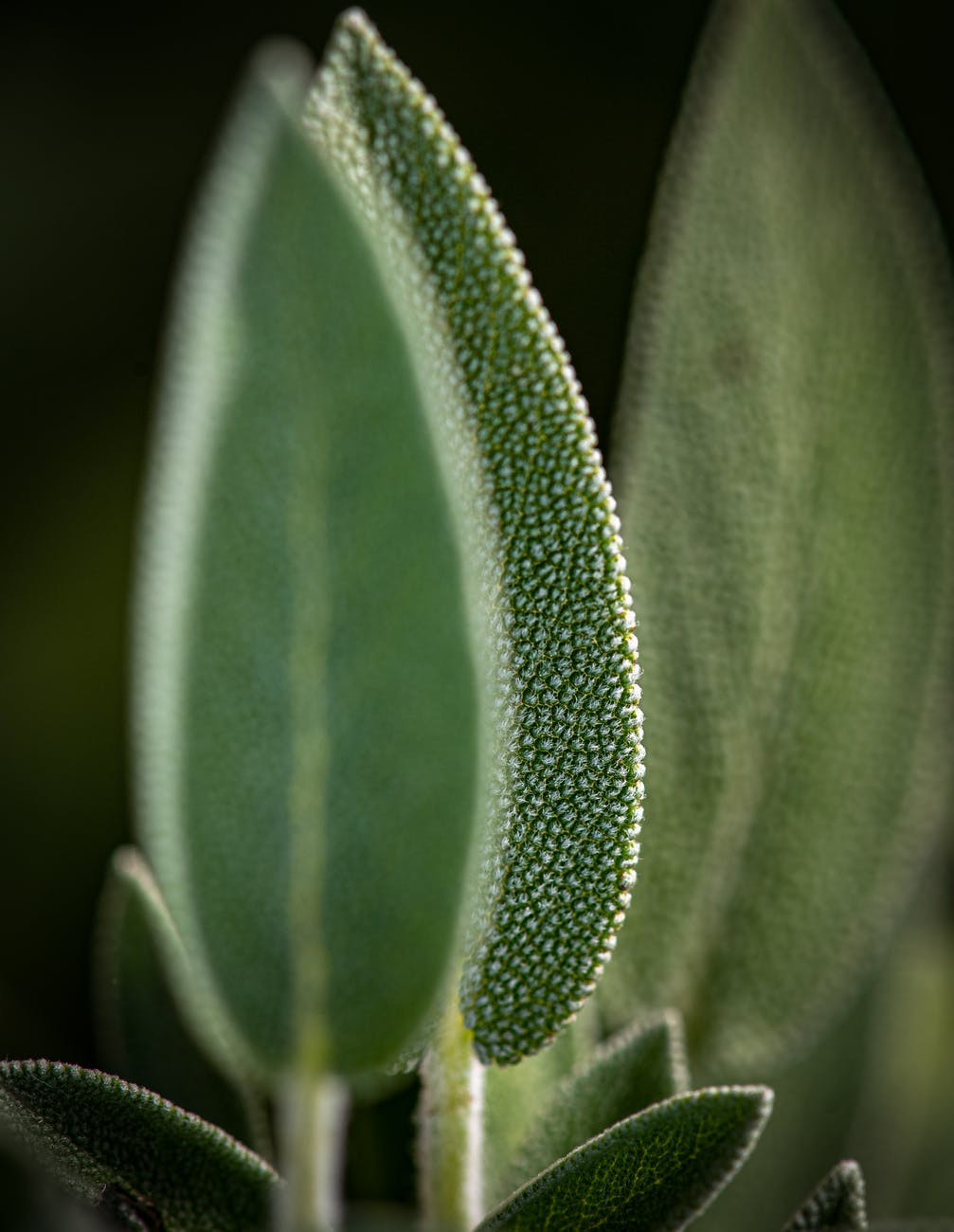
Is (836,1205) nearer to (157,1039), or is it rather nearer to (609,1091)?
(609,1091)

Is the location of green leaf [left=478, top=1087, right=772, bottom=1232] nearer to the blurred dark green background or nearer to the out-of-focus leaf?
the out-of-focus leaf

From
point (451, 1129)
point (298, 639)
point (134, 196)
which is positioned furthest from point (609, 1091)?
point (134, 196)

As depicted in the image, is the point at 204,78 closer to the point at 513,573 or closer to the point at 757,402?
the point at 757,402

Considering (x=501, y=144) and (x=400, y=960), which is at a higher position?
(x=501, y=144)

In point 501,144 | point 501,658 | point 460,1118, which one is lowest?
point 460,1118

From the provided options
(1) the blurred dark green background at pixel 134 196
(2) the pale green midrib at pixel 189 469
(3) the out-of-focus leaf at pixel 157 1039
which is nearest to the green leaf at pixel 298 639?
(2) the pale green midrib at pixel 189 469

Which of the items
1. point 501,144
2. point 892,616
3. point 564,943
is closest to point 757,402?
point 892,616
